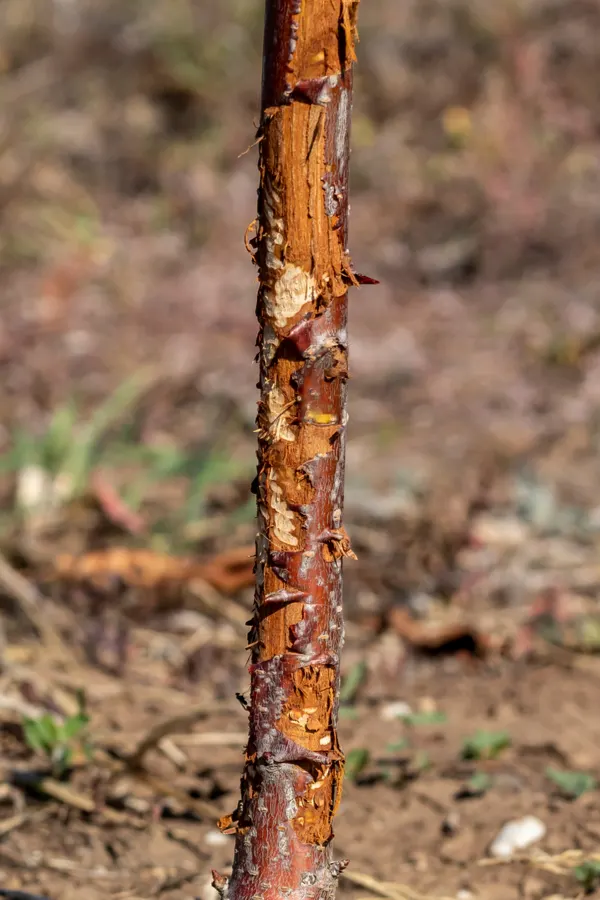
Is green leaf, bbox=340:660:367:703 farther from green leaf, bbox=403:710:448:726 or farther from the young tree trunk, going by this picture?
the young tree trunk

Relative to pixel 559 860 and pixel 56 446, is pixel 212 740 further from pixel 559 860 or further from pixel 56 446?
pixel 56 446

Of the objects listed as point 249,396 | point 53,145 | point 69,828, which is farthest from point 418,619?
point 53,145

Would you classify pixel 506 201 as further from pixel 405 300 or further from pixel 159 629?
A: pixel 159 629

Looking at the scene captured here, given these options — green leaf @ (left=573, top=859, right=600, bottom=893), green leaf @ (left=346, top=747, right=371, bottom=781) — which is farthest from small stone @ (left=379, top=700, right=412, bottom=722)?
green leaf @ (left=573, top=859, right=600, bottom=893)

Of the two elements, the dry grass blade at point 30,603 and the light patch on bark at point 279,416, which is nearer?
the light patch on bark at point 279,416

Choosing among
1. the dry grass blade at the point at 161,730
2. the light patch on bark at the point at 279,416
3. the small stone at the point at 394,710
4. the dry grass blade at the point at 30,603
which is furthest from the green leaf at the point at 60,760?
the light patch on bark at the point at 279,416

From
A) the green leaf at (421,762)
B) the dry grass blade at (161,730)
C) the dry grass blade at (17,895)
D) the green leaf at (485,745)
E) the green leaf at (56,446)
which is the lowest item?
the dry grass blade at (17,895)

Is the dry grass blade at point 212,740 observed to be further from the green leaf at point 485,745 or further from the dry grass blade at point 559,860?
the dry grass blade at point 559,860
